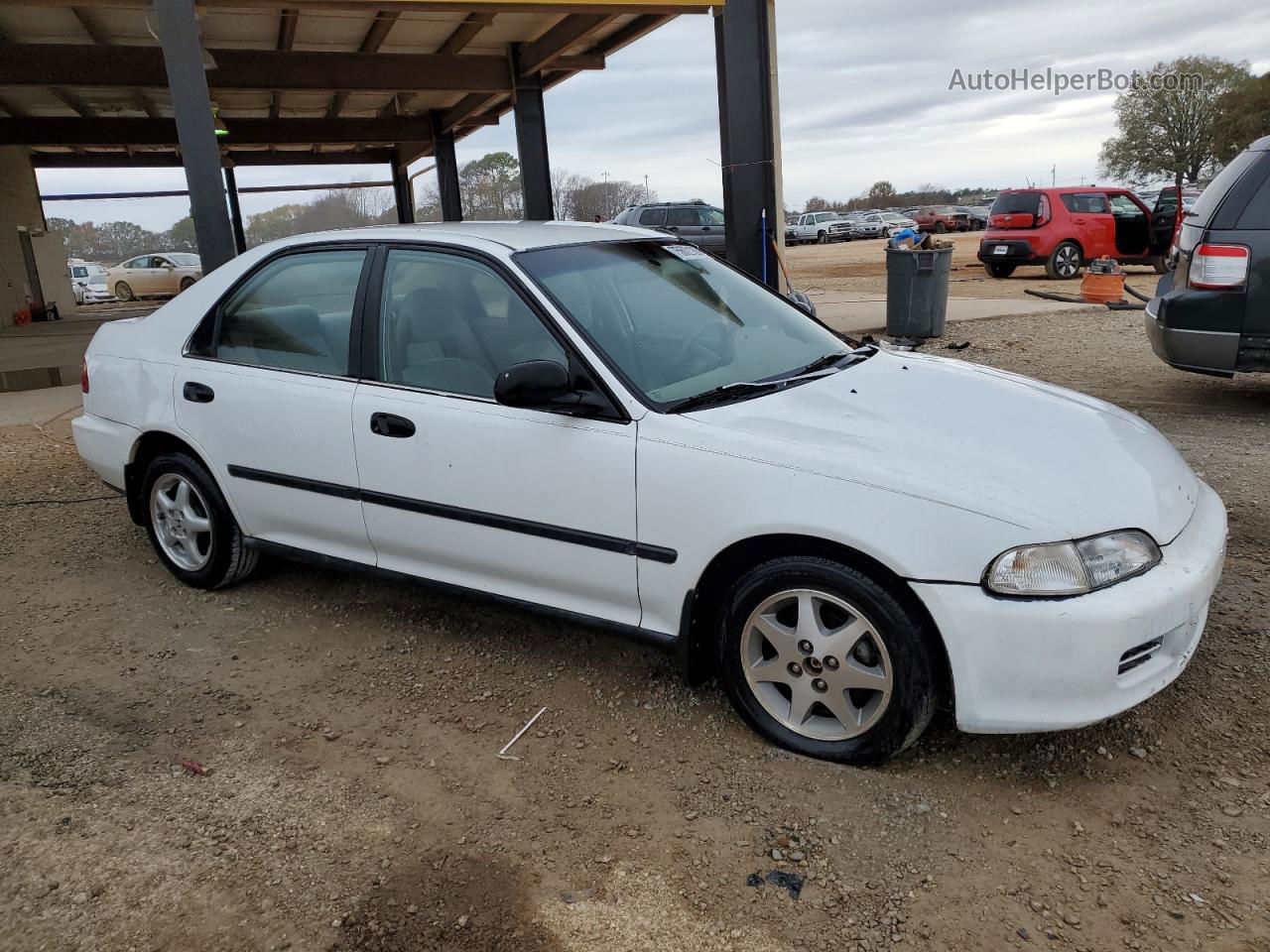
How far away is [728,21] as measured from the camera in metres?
9.12

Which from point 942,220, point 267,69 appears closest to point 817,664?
point 267,69

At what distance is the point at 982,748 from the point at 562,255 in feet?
7.22

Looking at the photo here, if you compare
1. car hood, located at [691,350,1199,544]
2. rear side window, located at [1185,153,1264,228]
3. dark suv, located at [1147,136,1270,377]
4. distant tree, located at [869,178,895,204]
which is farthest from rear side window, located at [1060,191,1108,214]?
distant tree, located at [869,178,895,204]

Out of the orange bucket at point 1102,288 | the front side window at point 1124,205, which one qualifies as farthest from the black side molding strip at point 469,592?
the front side window at point 1124,205

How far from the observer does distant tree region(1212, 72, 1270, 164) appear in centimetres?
5266

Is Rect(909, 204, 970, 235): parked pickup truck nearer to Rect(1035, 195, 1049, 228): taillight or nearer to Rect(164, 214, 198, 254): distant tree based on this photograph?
Rect(1035, 195, 1049, 228): taillight

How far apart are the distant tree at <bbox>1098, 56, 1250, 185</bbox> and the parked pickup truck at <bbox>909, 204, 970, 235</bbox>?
69.0 ft

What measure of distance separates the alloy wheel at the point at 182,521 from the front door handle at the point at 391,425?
120cm

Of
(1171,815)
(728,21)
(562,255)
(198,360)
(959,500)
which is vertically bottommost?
(1171,815)

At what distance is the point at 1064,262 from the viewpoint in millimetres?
17906

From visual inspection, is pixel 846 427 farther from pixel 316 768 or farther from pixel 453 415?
pixel 316 768

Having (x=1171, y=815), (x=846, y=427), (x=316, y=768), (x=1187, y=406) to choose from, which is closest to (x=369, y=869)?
(x=316, y=768)

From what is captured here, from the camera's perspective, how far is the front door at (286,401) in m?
3.65

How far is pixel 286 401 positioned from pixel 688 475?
5.92ft
